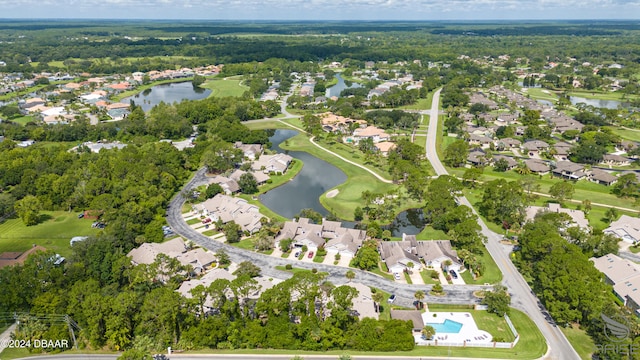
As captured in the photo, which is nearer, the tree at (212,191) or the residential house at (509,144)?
the tree at (212,191)

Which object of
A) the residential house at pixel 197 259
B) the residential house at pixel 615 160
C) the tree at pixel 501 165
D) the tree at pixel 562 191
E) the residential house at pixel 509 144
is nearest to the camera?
the residential house at pixel 197 259

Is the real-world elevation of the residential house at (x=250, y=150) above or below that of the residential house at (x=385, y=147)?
below

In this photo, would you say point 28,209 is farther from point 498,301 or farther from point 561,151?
point 561,151

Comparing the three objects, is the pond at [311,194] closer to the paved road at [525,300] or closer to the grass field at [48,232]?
the paved road at [525,300]

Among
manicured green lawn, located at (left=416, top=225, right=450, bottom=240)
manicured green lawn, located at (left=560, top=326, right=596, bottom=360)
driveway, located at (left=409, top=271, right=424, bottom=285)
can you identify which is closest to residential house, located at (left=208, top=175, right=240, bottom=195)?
manicured green lawn, located at (left=416, top=225, right=450, bottom=240)

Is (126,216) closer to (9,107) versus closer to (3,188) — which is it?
(3,188)

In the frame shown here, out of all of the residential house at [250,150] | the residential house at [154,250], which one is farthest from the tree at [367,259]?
the residential house at [250,150]

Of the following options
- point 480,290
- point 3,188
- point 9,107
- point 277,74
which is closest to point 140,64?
point 277,74
